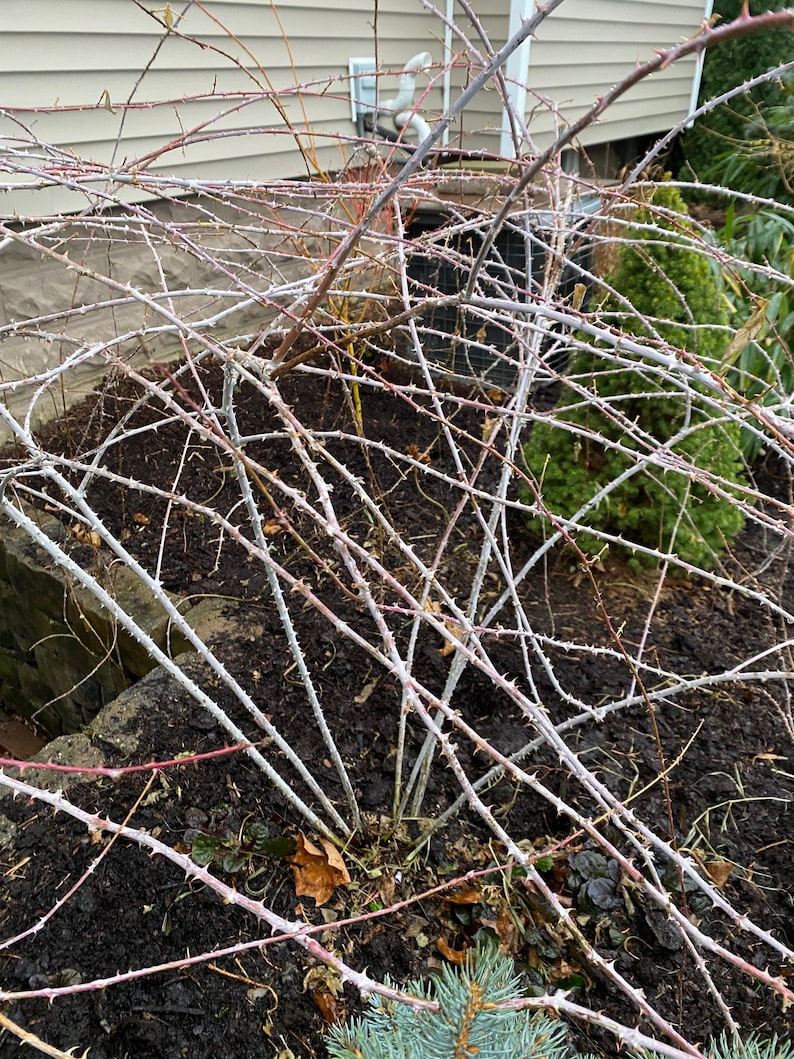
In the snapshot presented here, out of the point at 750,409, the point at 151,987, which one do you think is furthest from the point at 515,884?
the point at 750,409

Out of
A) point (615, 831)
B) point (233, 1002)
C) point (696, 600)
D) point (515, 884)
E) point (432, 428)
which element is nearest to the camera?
point (233, 1002)

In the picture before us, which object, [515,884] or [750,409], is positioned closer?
[750,409]

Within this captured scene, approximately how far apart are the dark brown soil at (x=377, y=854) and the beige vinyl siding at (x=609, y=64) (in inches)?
150

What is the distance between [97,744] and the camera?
6.02 feet

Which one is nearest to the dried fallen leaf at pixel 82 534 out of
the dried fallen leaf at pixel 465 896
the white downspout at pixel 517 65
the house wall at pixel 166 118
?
the house wall at pixel 166 118

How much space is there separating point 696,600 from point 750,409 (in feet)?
6.07

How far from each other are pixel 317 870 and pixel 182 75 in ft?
11.4

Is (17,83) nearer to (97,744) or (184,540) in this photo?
(184,540)

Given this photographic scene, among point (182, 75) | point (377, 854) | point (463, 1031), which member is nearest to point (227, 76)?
point (182, 75)

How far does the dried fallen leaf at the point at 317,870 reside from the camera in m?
1.56

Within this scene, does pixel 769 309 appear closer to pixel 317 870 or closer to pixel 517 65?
pixel 517 65

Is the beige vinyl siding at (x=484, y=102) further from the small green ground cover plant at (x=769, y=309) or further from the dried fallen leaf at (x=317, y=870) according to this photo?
the dried fallen leaf at (x=317, y=870)

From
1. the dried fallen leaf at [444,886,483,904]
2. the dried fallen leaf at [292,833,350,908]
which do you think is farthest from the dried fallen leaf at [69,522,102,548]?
the dried fallen leaf at [444,886,483,904]

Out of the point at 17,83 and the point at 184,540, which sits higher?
the point at 17,83
